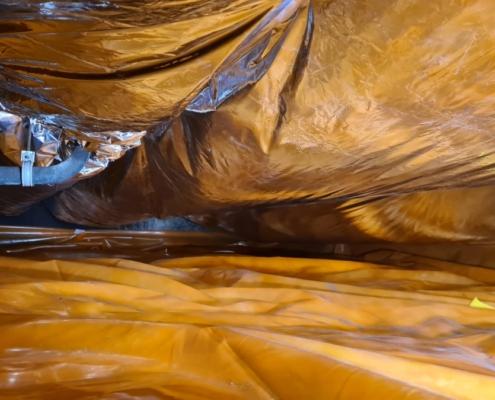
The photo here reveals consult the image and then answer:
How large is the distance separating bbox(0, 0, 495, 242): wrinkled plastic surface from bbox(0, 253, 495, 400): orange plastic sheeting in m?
0.19

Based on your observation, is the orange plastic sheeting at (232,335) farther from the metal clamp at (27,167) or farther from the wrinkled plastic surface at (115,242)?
the wrinkled plastic surface at (115,242)

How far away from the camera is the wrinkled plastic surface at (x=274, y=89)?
1.73ft

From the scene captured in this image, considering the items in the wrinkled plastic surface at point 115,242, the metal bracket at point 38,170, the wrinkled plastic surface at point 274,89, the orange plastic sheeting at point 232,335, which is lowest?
the orange plastic sheeting at point 232,335

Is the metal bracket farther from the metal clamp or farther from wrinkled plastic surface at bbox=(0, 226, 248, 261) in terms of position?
wrinkled plastic surface at bbox=(0, 226, 248, 261)

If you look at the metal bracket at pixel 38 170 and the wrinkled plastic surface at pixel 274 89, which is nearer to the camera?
the wrinkled plastic surface at pixel 274 89

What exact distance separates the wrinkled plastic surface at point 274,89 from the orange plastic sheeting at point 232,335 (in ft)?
0.64

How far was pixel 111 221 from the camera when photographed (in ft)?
4.41

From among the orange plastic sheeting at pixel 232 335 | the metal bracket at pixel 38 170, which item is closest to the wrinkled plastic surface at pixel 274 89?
the metal bracket at pixel 38 170

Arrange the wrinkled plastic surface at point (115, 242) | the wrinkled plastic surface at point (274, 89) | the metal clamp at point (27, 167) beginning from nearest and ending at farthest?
the wrinkled plastic surface at point (274, 89), the metal clamp at point (27, 167), the wrinkled plastic surface at point (115, 242)

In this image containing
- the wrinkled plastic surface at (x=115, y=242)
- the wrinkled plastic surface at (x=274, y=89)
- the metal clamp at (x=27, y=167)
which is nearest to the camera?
the wrinkled plastic surface at (x=274, y=89)

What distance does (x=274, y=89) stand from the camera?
65 cm

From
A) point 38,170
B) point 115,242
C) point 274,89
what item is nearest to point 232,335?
point 274,89

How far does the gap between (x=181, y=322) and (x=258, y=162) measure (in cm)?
28

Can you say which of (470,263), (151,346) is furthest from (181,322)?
(470,263)
